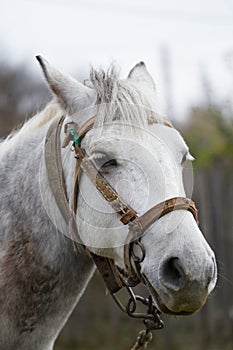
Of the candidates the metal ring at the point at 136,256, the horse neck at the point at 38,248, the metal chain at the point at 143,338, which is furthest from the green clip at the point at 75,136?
the metal chain at the point at 143,338

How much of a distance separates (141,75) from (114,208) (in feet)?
2.97

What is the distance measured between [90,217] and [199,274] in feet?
2.10

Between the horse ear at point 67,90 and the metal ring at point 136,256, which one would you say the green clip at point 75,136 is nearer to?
the horse ear at point 67,90

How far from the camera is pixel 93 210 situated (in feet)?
10.0

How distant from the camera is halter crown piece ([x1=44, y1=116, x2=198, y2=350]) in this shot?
2.84 meters

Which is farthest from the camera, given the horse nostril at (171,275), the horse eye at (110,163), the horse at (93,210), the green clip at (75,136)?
the green clip at (75,136)

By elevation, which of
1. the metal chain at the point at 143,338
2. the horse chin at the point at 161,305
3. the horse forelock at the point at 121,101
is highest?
the horse forelock at the point at 121,101

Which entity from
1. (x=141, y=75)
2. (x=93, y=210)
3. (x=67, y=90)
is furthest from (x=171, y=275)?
(x=141, y=75)

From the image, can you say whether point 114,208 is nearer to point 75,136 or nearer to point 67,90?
point 75,136

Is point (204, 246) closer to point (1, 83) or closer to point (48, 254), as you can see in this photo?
point (48, 254)

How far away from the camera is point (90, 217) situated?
3068 mm

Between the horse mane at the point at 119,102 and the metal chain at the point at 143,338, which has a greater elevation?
the horse mane at the point at 119,102

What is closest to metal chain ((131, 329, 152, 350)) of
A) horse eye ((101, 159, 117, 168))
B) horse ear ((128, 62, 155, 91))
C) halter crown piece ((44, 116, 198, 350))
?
halter crown piece ((44, 116, 198, 350))

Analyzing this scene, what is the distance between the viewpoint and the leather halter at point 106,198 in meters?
2.83
